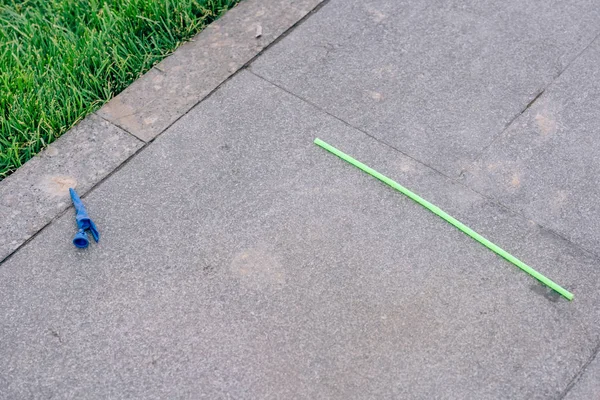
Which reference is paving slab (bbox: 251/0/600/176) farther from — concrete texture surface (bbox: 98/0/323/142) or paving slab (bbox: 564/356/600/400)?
paving slab (bbox: 564/356/600/400)

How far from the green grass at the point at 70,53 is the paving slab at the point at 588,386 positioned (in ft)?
8.85

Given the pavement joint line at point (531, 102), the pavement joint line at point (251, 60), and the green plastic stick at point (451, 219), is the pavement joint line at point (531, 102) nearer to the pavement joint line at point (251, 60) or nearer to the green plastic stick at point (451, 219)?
the green plastic stick at point (451, 219)

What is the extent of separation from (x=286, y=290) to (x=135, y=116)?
1360 mm

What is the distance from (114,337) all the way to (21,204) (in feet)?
3.01

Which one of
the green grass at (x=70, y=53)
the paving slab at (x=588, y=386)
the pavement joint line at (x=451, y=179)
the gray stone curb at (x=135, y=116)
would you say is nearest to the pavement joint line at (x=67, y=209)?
the gray stone curb at (x=135, y=116)

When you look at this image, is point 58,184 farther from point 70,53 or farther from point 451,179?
point 451,179

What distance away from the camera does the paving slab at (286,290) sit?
9.20ft

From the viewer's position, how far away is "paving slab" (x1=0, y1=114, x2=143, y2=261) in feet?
11.0

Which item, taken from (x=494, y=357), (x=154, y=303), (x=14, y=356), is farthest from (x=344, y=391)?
(x=14, y=356)

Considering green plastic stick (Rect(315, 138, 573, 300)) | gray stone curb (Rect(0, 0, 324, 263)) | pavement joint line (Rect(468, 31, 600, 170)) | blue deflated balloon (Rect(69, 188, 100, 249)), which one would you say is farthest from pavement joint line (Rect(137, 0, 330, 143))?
pavement joint line (Rect(468, 31, 600, 170))

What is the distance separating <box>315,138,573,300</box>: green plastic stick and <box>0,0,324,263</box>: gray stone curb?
83 centimetres

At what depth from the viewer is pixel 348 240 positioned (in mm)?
3205

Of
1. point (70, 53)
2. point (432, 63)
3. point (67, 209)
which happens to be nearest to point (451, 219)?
point (432, 63)

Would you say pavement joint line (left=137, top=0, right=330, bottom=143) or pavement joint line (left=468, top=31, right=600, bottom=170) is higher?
pavement joint line (left=137, top=0, right=330, bottom=143)
